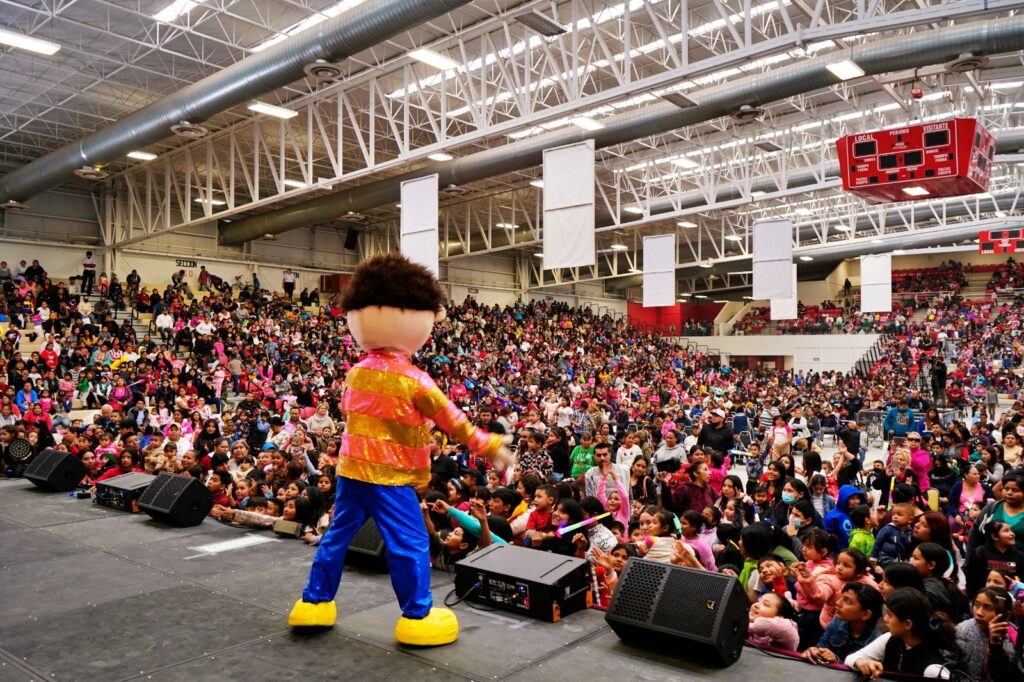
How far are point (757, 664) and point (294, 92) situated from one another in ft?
47.5

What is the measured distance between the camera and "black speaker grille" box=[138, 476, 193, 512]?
19.6 feet

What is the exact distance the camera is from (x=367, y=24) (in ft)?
30.9

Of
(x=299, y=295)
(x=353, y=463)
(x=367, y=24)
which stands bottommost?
(x=353, y=463)

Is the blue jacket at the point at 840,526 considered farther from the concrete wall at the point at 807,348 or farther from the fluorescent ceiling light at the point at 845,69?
the concrete wall at the point at 807,348

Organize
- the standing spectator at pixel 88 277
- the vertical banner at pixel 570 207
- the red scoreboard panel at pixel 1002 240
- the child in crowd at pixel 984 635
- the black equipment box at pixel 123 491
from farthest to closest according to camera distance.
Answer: the red scoreboard panel at pixel 1002 240 → the standing spectator at pixel 88 277 → the vertical banner at pixel 570 207 → the black equipment box at pixel 123 491 → the child in crowd at pixel 984 635

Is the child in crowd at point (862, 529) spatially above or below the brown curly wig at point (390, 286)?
below

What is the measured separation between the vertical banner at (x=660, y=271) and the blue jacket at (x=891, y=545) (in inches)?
502

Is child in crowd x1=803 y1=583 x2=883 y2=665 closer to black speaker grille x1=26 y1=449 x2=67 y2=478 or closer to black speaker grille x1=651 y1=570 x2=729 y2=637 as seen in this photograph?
black speaker grille x1=651 y1=570 x2=729 y2=637

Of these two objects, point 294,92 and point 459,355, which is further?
point 459,355

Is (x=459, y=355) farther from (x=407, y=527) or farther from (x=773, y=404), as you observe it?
(x=407, y=527)

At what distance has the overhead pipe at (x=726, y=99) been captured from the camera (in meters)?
10.0

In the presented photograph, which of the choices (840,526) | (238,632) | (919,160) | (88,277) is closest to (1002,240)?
(919,160)

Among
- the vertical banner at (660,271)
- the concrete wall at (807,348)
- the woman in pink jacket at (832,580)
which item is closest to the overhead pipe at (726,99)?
the vertical banner at (660,271)

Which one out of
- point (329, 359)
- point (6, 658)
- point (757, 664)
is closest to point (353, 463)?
point (6, 658)
